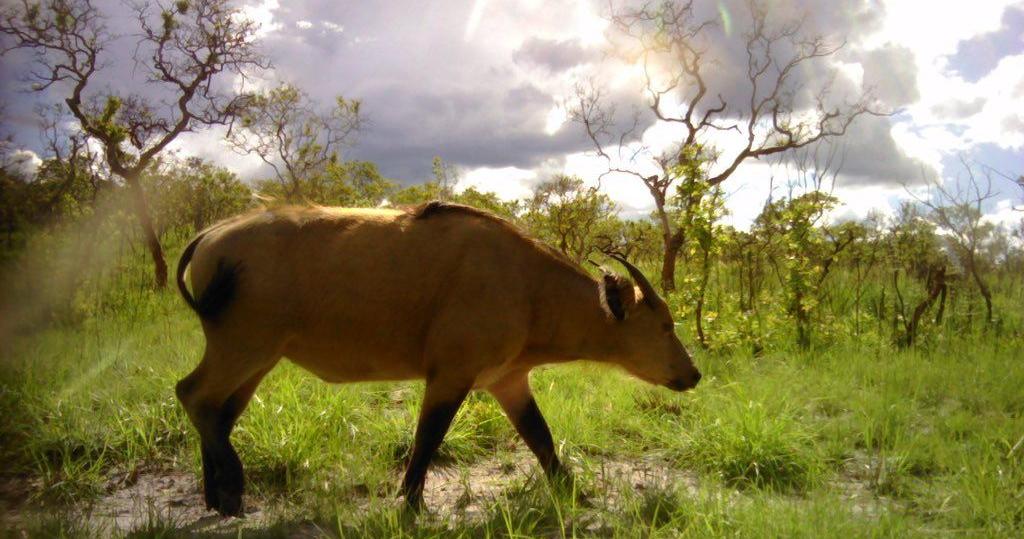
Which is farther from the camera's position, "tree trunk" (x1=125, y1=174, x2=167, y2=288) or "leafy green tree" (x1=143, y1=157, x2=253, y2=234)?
"leafy green tree" (x1=143, y1=157, x2=253, y2=234)

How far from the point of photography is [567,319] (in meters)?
4.14

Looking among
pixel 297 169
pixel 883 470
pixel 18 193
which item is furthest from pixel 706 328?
pixel 297 169

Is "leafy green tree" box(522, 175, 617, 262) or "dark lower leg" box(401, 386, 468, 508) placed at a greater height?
"leafy green tree" box(522, 175, 617, 262)

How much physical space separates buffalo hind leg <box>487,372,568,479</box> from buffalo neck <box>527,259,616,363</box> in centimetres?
29

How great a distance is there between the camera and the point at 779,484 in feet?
12.8

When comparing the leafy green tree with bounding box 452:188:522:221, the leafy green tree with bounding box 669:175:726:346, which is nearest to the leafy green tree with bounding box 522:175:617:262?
the leafy green tree with bounding box 452:188:522:221

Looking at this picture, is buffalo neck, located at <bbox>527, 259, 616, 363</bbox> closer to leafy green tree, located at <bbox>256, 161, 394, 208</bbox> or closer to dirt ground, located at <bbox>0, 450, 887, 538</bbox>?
dirt ground, located at <bbox>0, 450, 887, 538</bbox>

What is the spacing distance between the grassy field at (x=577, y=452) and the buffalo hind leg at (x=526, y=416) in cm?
23

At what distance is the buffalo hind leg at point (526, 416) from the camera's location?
13.6 ft

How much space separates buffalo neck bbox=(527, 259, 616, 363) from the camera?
409cm

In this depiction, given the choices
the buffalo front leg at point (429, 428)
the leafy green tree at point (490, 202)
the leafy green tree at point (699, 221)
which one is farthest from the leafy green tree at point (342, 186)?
the buffalo front leg at point (429, 428)

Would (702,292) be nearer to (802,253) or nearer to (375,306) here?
(802,253)

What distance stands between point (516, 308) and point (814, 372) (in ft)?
12.0

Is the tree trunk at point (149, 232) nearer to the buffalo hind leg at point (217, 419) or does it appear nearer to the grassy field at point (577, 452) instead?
the grassy field at point (577, 452)
